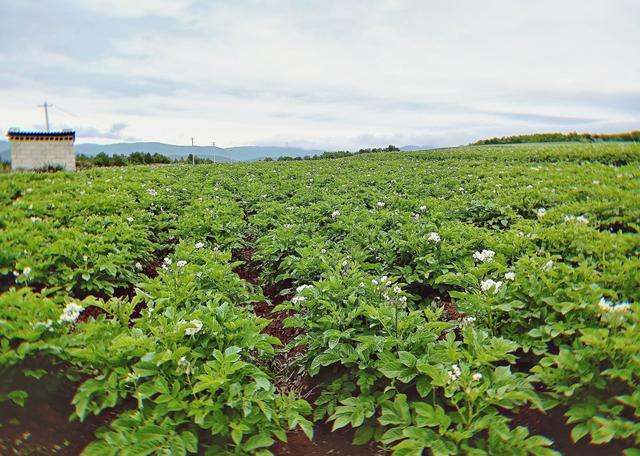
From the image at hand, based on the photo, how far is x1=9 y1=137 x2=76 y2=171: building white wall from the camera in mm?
27188

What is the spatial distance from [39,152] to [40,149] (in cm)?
21

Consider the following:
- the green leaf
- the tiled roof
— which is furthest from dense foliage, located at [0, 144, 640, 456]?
the tiled roof

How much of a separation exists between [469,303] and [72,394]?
3.23 metres

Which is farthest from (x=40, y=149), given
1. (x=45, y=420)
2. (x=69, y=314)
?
(x=45, y=420)

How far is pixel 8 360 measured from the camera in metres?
2.67

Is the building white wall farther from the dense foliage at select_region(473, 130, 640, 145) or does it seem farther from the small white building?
the dense foliage at select_region(473, 130, 640, 145)

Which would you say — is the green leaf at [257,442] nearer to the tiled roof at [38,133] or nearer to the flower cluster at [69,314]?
the flower cluster at [69,314]

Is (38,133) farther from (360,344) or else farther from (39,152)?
(360,344)

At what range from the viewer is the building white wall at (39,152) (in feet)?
89.2

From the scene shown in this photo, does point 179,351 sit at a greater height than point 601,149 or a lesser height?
lesser

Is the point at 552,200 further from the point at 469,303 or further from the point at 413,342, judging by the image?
the point at 413,342

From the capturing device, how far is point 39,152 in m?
27.6

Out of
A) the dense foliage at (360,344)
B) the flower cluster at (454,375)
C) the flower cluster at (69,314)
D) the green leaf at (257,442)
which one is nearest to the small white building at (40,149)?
the dense foliage at (360,344)

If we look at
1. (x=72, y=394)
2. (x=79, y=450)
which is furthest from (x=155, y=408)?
(x=72, y=394)
